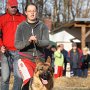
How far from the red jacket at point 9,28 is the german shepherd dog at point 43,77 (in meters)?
1.27

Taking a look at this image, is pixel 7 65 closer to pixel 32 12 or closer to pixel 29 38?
pixel 29 38

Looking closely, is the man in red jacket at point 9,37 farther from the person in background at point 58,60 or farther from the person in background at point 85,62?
the person in background at point 85,62

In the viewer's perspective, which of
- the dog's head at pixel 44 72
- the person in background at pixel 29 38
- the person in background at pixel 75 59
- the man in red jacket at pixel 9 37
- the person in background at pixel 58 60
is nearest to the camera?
the dog's head at pixel 44 72

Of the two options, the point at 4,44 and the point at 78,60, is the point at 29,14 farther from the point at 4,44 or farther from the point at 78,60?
the point at 78,60

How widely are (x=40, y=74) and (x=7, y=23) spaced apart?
1713 mm

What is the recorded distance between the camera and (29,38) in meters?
6.67

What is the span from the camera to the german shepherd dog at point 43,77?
6367 mm

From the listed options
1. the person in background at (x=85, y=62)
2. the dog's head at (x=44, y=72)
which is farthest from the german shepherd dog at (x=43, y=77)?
the person in background at (x=85, y=62)

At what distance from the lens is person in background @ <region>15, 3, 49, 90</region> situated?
6.76 meters

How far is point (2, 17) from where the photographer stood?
25.3 ft

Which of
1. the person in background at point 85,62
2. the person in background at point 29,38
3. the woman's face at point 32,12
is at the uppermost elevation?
the woman's face at point 32,12

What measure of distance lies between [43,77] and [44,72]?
9cm

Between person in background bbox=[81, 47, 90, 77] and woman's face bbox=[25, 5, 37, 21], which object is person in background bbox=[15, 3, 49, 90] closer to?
woman's face bbox=[25, 5, 37, 21]

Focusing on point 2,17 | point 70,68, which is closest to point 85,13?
point 70,68
